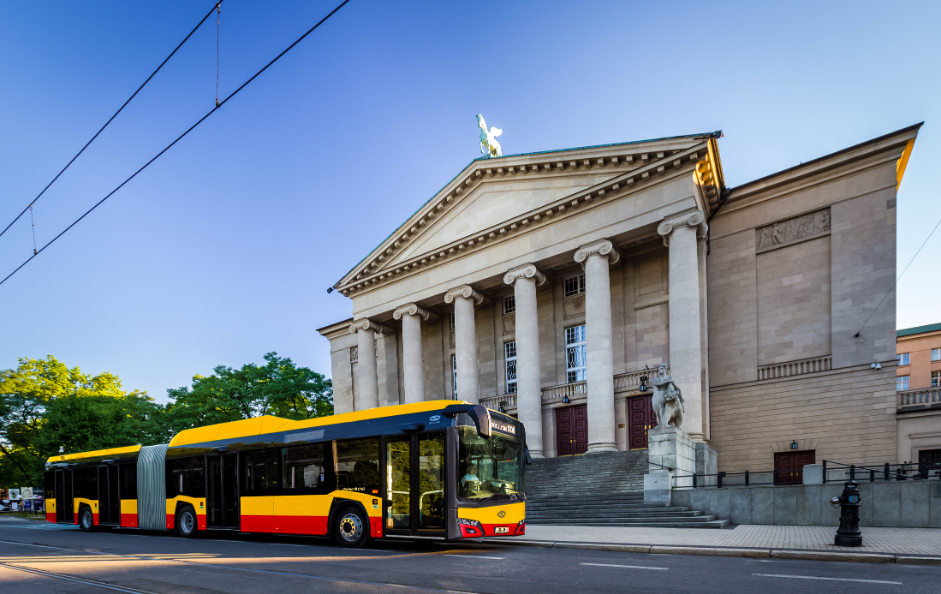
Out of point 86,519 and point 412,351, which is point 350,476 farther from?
point 412,351

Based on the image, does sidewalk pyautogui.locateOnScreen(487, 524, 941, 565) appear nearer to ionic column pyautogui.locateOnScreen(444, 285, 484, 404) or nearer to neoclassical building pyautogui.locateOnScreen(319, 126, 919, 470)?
neoclassical building pyautogui.locateOnScreen(319, 126, 919, 470)

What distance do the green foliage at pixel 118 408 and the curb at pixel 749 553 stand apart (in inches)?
1464

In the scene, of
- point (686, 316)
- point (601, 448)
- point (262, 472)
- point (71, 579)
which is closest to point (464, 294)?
point (601, 448)

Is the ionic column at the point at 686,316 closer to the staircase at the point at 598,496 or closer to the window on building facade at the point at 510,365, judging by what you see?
the staircase at the point at 598,496

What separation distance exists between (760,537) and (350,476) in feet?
30.0

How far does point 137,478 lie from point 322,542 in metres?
8.40

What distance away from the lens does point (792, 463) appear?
2464 centimetres

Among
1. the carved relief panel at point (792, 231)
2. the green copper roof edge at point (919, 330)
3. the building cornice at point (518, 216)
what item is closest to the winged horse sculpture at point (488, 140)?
the building cornice at point (518, 216)

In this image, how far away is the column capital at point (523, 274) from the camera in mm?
29391

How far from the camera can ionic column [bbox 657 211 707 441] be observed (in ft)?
77.0

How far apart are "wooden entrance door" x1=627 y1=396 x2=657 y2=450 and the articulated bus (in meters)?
15.7

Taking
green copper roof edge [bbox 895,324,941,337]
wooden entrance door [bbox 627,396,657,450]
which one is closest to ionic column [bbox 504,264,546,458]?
wooden entrance door [bbox 627,396,657,450]

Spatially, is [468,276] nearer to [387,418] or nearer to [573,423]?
[573,423]

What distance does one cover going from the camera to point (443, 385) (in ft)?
119
